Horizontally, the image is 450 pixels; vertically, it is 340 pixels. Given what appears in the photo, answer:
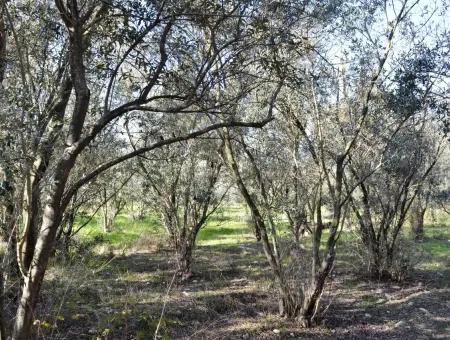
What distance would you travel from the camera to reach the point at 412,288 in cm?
1159

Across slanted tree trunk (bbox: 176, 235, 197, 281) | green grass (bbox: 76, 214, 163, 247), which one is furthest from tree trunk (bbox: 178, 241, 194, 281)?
green grass (bbox: 76, 214, 163, 247)

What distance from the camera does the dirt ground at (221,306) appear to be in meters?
7.73

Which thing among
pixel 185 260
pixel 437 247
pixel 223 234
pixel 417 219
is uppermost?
pixel 417 219

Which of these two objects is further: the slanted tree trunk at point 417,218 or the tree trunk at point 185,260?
the slanted tree trunk at point 417,218

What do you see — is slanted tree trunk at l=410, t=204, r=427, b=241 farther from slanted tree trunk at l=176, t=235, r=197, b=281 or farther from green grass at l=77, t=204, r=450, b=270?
slanted tree trunk at l=176, t=235, r=197, b=281

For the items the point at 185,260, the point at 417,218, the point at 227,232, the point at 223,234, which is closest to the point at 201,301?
the point at 185,260

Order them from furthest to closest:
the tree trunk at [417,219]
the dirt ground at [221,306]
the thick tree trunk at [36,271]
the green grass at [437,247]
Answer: the tree trunk at [417,219]
the green grass at [437,247]
the dirt ground at [221,306]
the thick tree trunk at [36,271]

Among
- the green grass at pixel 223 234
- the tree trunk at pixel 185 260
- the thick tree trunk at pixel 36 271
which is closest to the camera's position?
the thick tree trunk at pixel 36 271

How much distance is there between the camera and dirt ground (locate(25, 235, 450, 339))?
773 centimetres

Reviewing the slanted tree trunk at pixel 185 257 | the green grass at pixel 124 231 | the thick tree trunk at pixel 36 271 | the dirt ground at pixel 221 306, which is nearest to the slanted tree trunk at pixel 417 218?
the dirt ground at pixel 221 306

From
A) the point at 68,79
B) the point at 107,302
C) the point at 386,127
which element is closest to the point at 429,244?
the point at 386,127

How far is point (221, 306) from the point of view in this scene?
31.1 ft

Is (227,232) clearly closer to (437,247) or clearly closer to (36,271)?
→ (437,247)

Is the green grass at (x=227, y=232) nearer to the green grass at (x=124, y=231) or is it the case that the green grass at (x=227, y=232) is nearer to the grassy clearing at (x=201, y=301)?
the green grass at (x=124, y=231)
